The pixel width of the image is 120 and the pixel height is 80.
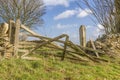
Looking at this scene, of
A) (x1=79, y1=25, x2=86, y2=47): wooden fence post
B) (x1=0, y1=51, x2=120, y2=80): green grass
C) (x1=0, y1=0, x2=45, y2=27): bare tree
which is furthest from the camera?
(x1=0, y1=0, x2=45, y2=27): bare tree

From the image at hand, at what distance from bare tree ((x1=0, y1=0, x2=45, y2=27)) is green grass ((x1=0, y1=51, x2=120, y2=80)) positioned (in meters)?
19.4

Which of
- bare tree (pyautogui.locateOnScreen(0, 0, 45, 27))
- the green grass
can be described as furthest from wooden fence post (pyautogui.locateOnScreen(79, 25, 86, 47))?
bare tree (pyautogui.locateOnScreen(0, 0, 45, 27))

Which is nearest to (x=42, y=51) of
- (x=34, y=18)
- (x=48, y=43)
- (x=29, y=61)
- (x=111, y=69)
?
(x=48, y=43)

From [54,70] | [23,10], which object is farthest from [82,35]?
[23,10]

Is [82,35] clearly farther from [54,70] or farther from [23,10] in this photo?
[23,10]

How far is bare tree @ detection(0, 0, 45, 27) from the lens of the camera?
99.6ft

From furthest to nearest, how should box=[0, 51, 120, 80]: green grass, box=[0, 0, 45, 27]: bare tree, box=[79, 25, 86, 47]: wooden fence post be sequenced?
box=[0, 0, 45, 27]: bare tree < box=[79, 25, 86, 47]: wooden fence post < box=[0, 51, 120, 80]: green grass

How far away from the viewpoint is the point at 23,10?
102ft

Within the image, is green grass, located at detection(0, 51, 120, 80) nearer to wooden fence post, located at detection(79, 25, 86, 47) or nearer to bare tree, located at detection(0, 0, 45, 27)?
wooden fence post, located at detection(79, 25, 86, 47)

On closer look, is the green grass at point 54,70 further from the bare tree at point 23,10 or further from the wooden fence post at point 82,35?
the bare tree at point 23,10

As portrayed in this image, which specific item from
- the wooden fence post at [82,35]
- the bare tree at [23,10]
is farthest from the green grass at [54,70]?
the bare tree at [23,10]

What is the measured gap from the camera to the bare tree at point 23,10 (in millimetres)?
30369

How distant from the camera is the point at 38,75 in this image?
953 cm

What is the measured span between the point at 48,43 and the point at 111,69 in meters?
2.21
